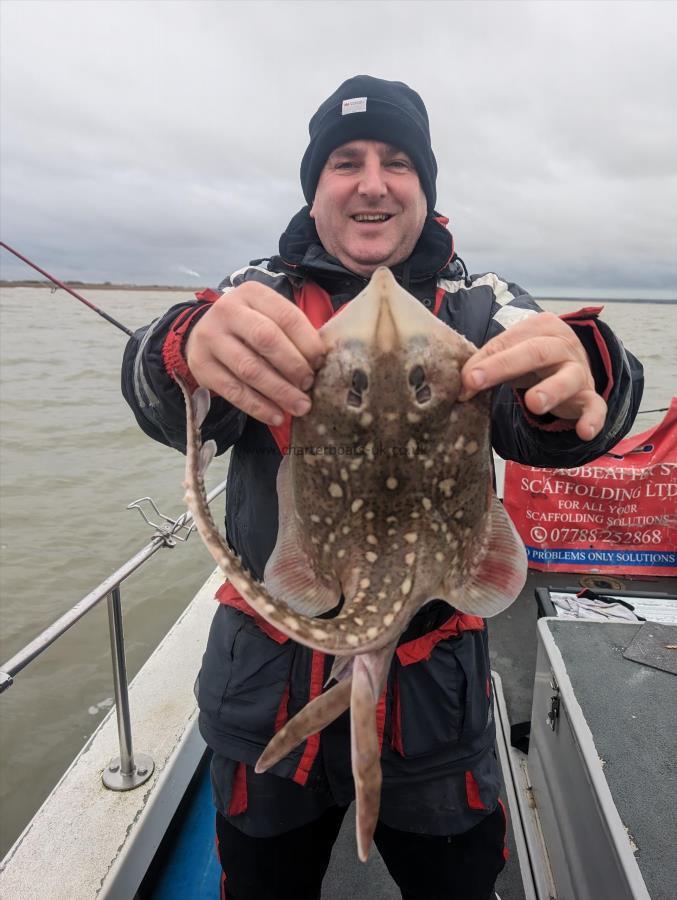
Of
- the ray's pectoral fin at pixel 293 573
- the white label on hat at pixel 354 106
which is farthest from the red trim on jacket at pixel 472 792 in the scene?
the white label on hat at pixel 354 106

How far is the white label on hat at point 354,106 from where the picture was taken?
2.26m

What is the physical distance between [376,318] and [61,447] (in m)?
13.3

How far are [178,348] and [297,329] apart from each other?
49 centimetres

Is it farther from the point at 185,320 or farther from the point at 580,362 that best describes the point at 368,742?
the point at 185,320

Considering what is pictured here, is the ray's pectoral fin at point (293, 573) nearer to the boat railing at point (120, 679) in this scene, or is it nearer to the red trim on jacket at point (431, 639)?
the red trim on jacket at point (431, 639)

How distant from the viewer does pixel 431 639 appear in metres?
2.07

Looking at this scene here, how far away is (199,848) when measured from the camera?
10.5ft

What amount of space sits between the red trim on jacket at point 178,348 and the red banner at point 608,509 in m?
4.57

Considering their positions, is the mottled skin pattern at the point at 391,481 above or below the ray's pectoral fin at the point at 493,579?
above

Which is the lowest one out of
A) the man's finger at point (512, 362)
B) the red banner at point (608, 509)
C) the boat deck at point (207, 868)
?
the boat deck at point (207, 868)

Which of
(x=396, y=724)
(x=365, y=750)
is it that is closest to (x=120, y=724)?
(x=396, y=724)

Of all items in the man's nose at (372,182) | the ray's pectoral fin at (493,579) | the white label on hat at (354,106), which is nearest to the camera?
the ray's pectoral fin at (493,579)

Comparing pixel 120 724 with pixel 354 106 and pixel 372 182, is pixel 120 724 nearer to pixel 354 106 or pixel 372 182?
pixel 372 182

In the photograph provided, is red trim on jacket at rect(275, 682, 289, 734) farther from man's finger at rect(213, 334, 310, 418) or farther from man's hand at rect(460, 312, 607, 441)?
man's hand at rect(460, 312, 607, 441)
